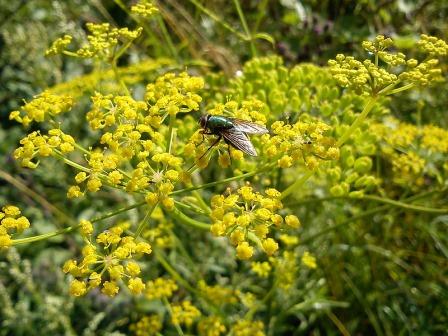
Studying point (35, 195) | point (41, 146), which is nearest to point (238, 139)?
point (41, 146)

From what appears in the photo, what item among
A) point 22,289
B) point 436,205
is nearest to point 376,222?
point 436,205

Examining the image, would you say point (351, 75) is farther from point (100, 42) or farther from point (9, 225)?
point (9, 225)

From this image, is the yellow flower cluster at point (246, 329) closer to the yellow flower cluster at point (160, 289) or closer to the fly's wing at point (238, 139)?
the yellow flower cluster at point (160, 289)

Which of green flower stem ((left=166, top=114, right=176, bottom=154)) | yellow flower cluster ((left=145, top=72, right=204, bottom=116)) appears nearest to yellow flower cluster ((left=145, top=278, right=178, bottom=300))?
green flower stem ((left=166, top=114, right=176, bottom=154))

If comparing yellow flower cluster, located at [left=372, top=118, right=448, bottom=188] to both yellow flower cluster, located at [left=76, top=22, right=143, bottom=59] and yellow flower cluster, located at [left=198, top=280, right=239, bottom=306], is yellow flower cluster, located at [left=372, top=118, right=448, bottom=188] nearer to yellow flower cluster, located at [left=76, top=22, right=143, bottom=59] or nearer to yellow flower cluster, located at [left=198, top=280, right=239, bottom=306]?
yellow flower cluster, located at [left=198, top=280, right=239, bottom=306]

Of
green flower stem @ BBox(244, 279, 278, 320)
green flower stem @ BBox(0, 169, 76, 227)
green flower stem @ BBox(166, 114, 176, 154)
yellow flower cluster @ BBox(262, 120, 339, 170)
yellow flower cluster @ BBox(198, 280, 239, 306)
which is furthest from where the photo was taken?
green flower stem @ BBox(0, 169, 76, 227)
